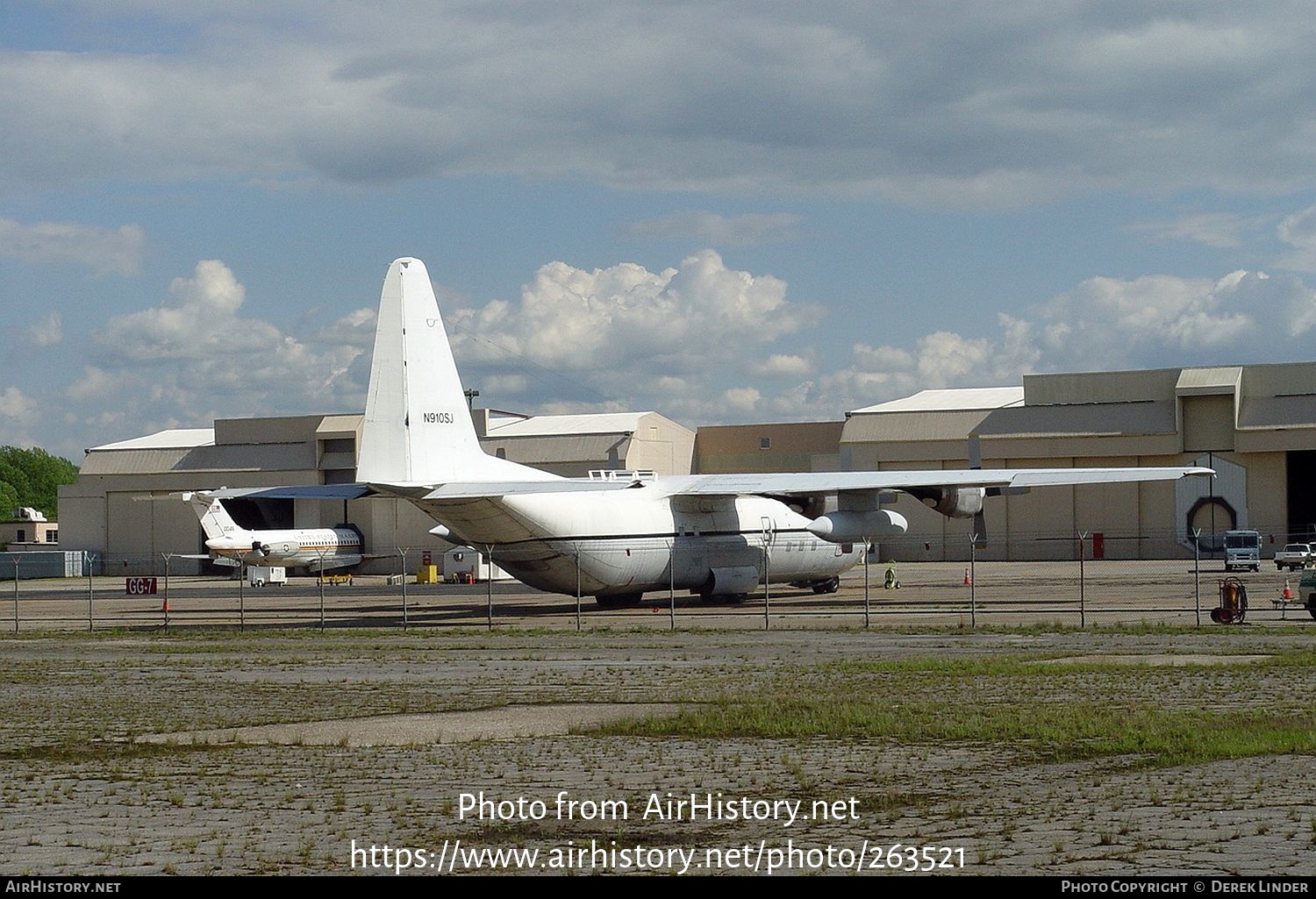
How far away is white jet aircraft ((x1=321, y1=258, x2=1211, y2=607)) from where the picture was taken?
32.5m

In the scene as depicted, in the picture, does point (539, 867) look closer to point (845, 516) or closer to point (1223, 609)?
point (1223, 609)

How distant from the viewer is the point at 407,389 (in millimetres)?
32500

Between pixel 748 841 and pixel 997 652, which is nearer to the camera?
pixel 748 841

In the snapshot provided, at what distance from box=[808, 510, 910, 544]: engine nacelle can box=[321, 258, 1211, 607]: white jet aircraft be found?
1.4 inches

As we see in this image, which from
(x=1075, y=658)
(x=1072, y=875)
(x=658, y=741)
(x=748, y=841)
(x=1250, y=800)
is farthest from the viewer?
(x=1075, y=658)

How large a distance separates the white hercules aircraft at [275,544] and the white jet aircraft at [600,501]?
82.2 feet

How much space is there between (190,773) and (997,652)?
15.2 metres

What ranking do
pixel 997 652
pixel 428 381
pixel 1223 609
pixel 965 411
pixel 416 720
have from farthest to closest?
pixel 965 411, pixel 428 381, pixel 1223 609, pixel 997 652, pixel 416 720

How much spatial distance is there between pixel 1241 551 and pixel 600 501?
36957 mm

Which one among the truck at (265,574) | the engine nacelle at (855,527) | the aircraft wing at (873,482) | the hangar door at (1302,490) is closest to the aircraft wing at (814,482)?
the aircraft wing at (873,482)

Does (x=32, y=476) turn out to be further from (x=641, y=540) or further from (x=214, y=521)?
(x=641, y=540)

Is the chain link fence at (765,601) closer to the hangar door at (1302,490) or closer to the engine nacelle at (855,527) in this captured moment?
the engine nacelle at (855,527)

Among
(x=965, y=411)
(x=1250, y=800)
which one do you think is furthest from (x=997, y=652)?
(x=965, y=411)

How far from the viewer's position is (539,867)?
26.9 ft
